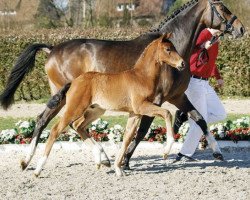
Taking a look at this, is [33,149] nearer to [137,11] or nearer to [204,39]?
[204,39]

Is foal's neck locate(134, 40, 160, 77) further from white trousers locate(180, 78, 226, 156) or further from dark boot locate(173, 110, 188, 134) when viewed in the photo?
dark boot locate(173, 110, 188, 134)

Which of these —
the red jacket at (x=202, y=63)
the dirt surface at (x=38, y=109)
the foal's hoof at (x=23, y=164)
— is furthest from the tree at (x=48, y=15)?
the foal's hoof at (x=23, y=164)

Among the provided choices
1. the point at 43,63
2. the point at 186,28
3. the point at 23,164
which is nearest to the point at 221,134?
the point at 186,28

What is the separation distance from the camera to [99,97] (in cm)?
793

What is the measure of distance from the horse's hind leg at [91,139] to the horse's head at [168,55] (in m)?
1.14

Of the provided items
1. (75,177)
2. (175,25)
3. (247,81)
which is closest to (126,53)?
(175,25)

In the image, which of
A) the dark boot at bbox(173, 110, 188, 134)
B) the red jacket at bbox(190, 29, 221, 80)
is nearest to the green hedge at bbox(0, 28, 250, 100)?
the dark boot at bbox(173, 110, 188, 134)

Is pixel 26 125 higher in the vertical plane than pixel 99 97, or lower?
lower

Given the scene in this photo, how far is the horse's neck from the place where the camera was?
8.73 meters

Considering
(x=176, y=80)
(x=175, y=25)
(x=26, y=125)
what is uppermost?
(x=175, y=25)

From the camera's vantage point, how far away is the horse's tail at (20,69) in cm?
980

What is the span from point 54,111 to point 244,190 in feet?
9.66

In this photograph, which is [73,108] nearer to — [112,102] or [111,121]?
[112,102]

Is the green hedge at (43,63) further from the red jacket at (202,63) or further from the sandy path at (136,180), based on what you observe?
the red jacket at (202,63)
